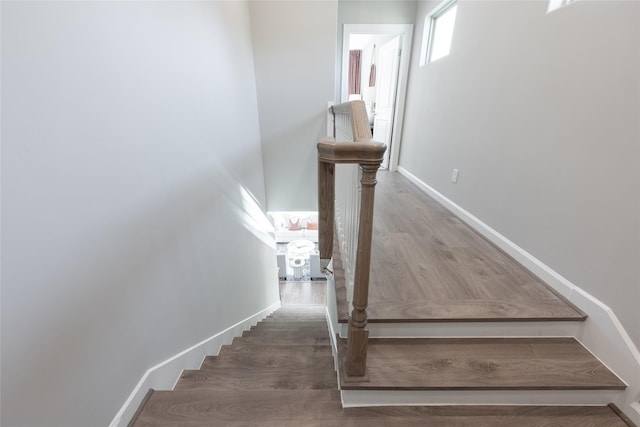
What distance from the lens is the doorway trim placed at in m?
3.55

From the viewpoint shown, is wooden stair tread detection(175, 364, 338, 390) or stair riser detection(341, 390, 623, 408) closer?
stair riser detection(341, 390, 623, 408)

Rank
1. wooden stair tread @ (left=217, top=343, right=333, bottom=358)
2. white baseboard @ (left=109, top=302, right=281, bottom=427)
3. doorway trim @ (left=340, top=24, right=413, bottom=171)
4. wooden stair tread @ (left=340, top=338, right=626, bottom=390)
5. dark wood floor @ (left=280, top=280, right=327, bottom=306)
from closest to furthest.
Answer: white baseboard @ (left=109, top=302, right=281, bottom=427), wooden stair tread @ (left=340, top=338, right=626, bottom=390), wooden stair tread @ (left=217, top=343, right=333, bottom=358), doorway trim @ (left=340, top=24, right=413, bottom=171), dark wood floor @ (left=280, top=280, right=327, bottom=306)

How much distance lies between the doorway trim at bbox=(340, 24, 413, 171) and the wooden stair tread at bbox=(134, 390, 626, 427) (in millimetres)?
3356

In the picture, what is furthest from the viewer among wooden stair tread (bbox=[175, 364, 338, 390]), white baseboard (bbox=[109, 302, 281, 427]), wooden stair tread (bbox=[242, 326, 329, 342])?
wooden stair tread (bbox=[242, 326, 329, 342])

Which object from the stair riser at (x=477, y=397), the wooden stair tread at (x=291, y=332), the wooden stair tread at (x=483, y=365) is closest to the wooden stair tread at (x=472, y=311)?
the wooden stair tread at (x=483, y=365)

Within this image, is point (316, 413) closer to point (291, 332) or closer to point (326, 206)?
point (326, 206)

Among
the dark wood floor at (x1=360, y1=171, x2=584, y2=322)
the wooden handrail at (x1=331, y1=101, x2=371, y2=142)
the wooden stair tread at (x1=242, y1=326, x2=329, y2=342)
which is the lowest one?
the wooden stair tread at (x1=242, y1=326, x2=329, y2=342)

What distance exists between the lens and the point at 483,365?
1.23 m

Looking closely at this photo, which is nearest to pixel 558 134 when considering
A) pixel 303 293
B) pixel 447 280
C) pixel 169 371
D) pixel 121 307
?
pixel 447 280

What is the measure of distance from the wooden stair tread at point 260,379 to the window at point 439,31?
3.05 metres

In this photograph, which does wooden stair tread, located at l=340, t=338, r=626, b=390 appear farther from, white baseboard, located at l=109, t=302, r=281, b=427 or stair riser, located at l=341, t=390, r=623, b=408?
white baseboard, located at l=109, t=302, r=281, b=427

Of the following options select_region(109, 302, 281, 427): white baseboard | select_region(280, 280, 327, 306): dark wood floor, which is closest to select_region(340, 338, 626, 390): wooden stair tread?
select_region(109, 302, 281, 427): white baseboard

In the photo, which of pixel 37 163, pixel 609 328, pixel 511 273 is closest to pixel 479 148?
pixel 511 273

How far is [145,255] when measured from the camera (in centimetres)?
112
